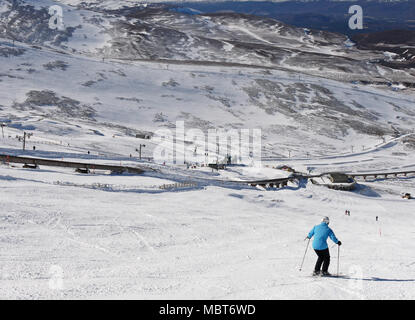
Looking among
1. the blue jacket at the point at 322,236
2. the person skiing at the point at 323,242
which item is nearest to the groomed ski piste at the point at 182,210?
the person skiing at the point at 323,242

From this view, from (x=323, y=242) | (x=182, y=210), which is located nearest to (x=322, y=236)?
(x=323, y=242)

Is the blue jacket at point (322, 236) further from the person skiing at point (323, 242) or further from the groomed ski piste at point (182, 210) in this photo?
the groomed ski piste at point (182, 210)

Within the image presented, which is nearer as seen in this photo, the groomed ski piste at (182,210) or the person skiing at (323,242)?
the groomed ski piste at (182,210)

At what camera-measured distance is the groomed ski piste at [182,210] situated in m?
10.9

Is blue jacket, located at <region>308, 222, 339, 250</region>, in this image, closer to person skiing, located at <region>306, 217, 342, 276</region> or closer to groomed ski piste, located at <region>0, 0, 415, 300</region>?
person skiing, located at <region>306, 217, 342, 276</region>

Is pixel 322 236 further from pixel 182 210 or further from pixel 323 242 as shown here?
pixel 182 210

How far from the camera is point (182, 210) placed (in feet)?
85.3

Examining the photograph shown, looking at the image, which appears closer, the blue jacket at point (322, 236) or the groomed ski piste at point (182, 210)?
the groomed ski piste at point (182, 210)

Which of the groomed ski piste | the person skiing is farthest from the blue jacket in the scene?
the groomed ski piste

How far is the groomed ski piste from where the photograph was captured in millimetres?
10906
